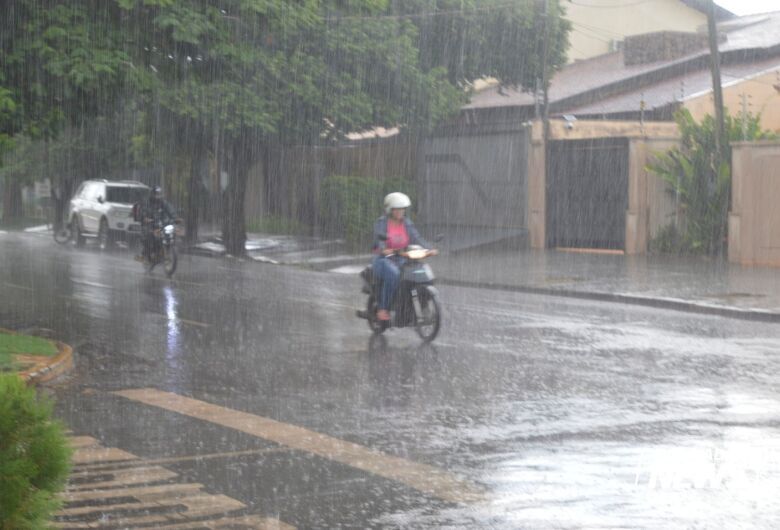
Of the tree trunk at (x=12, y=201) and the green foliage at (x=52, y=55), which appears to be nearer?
the green foliage at (x=52, y=55)

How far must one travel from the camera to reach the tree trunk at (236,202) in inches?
1255

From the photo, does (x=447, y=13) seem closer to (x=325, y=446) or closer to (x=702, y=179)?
(x=702, y=179)

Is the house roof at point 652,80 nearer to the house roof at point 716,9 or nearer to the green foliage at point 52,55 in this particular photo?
the house roof at point 716,9

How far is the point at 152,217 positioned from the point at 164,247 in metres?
0.93

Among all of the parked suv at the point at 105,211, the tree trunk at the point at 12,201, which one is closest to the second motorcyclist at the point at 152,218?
the parked suv at the point at 105,211

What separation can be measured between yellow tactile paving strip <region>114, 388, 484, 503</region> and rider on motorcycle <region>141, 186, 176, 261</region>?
13.2 m

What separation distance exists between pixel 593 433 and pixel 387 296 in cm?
572

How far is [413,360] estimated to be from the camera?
12984 millimetres

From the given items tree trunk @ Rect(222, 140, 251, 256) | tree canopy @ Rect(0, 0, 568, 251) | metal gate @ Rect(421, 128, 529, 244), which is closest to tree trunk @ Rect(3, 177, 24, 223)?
tree canopy @ Rect(0, 0, 568, 251)

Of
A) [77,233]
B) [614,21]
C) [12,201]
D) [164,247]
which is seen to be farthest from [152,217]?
[12,201]

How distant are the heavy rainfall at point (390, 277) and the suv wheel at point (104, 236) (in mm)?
77

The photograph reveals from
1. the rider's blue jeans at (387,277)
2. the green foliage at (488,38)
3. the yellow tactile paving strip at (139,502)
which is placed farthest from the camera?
the green foliage at (488,38)

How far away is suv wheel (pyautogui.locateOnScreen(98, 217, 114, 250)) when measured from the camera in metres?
34.8

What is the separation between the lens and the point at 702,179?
26938 millimetres
